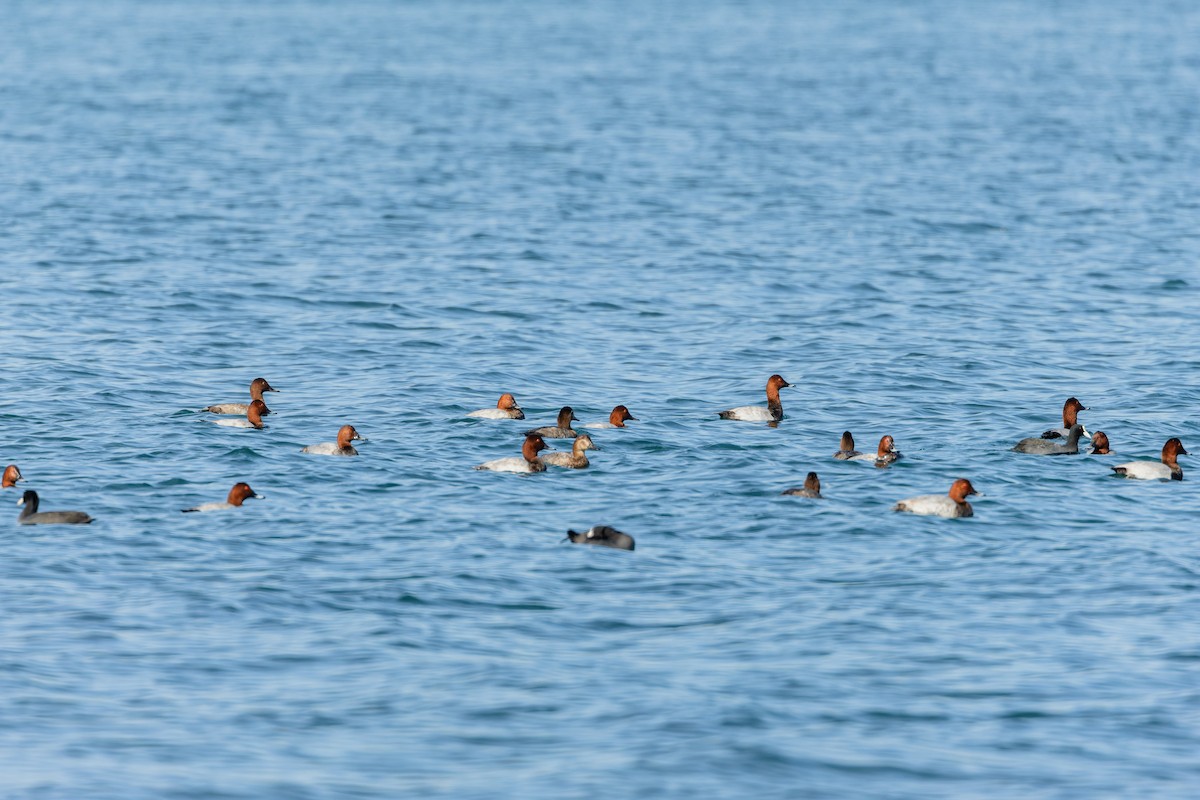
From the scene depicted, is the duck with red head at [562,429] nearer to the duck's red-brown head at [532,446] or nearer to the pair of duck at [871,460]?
the duck's red-brown head at [532,446]

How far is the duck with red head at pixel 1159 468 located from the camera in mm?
26453

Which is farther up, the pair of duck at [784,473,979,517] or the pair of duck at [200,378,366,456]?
the pair of duck at [200,378,366,456]

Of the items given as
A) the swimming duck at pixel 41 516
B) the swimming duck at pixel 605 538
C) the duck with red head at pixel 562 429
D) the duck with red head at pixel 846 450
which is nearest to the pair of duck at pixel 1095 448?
the duck with red head at pixel 846 450

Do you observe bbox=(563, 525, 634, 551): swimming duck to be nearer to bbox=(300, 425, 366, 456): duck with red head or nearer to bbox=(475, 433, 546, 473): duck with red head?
bbox=(475, 433, 546, 473): duck with red head

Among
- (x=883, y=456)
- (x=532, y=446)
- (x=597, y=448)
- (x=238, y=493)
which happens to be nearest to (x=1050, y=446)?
(x=883, y=456)

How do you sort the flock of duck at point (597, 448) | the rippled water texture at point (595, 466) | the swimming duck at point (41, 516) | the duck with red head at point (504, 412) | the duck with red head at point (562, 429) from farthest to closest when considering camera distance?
the duck with red head at point (504, 412) → the duck with red head at point (562, 429) → the flock of duck at point (597, 448) → the swimming duck at point (41, 516) → the rippled water texture at point (595, 466)

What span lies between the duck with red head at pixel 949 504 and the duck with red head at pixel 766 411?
239 inches

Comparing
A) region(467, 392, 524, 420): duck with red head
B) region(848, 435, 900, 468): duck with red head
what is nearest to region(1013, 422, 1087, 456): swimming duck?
region(848, 435, 900, 468): duck with red head

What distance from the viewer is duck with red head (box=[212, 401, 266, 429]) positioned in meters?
28.6

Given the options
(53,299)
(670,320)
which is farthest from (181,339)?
(670,320)

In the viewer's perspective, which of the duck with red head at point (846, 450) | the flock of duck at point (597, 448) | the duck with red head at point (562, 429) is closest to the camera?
the flock of duck at point (597, 448)

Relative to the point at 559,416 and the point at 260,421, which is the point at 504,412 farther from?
the point at 260,421

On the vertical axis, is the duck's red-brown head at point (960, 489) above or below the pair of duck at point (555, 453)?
below

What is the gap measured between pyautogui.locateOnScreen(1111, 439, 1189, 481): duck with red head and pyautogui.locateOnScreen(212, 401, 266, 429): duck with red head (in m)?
14.7
